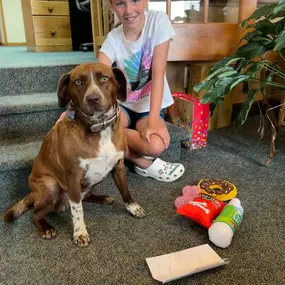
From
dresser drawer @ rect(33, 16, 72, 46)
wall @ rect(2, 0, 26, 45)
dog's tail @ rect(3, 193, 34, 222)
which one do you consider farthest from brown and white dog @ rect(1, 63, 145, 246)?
wall @ rect(2, 0, 26, 45)

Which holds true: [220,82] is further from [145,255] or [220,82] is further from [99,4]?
[99,4]

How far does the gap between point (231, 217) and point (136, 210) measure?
427 mm

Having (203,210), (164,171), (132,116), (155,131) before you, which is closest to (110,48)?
(132,116)

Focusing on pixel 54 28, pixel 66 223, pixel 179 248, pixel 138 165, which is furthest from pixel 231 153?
pixel 54 28

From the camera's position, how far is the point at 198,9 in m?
2.28

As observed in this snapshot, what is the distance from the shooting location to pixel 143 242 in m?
1.22

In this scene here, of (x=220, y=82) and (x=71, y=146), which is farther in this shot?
(x=220, y=82)

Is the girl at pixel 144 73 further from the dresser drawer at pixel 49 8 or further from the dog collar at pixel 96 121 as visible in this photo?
the dresser drawer at pixel 49 8

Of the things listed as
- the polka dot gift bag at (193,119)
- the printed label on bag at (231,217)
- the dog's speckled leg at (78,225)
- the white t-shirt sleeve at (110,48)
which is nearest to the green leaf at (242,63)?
the polka dot gift bag at (193,119)

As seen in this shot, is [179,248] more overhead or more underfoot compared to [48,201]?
more underfoot

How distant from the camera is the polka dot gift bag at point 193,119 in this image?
2.10 m

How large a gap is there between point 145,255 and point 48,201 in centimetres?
47

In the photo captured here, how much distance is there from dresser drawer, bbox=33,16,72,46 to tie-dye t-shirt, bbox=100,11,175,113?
214cm

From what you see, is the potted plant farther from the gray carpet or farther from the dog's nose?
the dog's nose
